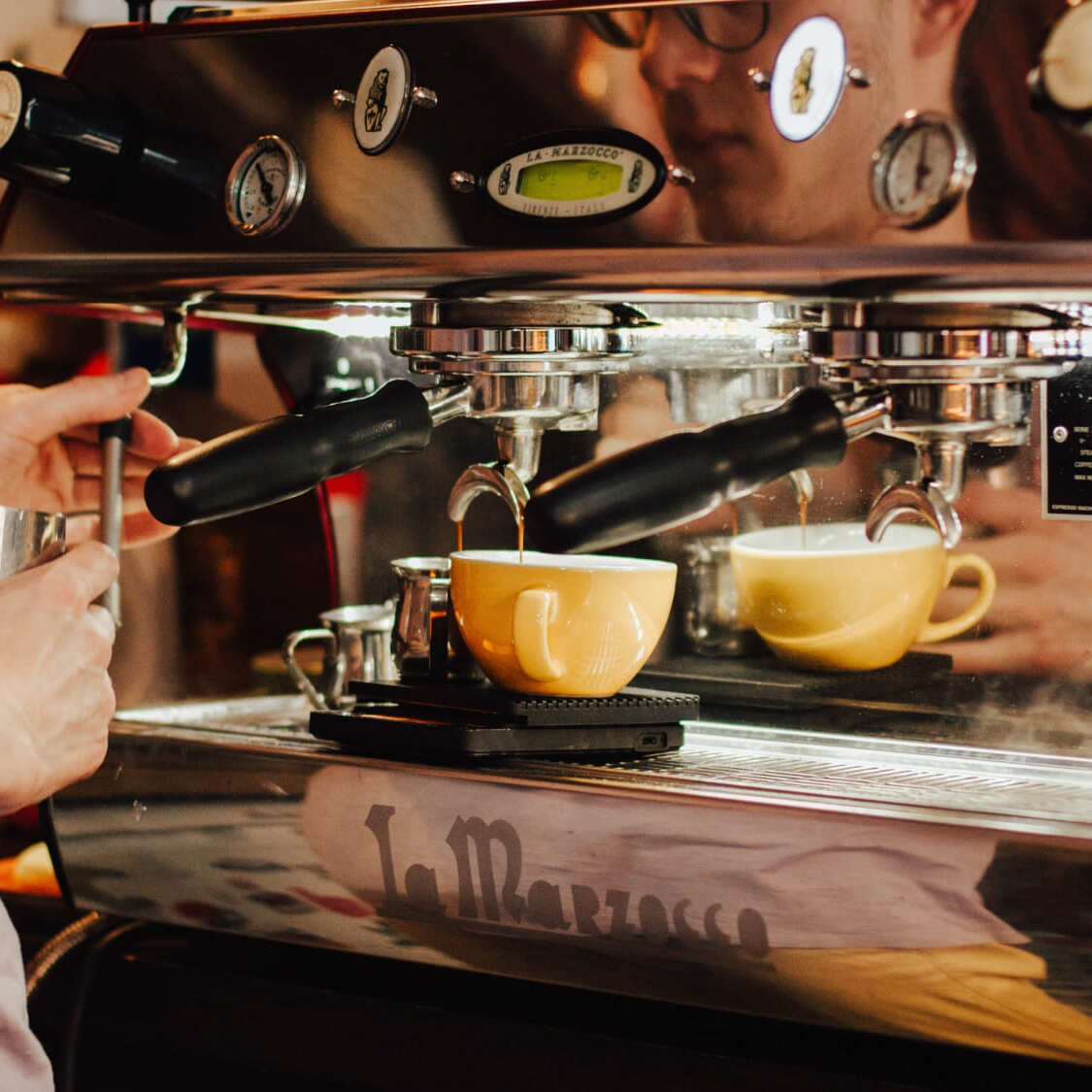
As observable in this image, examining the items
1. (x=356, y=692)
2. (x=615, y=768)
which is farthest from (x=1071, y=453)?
(x=356, y=692)

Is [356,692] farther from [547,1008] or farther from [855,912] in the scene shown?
[855,912]

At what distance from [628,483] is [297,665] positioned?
0.38 metres

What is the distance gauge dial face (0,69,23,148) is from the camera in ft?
1.97

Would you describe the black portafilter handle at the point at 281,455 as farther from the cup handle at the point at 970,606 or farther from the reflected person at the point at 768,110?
the cup handle at the point at 970,606

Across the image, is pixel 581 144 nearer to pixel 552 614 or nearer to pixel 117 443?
pixel 552 614

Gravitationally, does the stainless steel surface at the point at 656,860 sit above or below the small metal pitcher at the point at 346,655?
below

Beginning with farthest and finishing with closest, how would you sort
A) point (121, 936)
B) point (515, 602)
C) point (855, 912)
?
point (121, 936)
point (515, 602)
point (855, 912)

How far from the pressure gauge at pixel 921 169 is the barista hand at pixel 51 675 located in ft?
1.28

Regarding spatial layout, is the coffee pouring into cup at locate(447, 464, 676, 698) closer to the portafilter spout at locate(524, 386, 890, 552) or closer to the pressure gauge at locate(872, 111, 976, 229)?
the portafilter spout at locate(524, 386, 890, 552)

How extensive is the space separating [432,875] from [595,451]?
0.30 meters

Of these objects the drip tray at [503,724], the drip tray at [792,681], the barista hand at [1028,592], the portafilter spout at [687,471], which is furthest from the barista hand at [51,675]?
the barista hand at [1028,592]

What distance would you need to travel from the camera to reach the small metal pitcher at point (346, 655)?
2.81 ft

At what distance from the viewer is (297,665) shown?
0.88 meters

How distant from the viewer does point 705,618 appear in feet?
2.69
